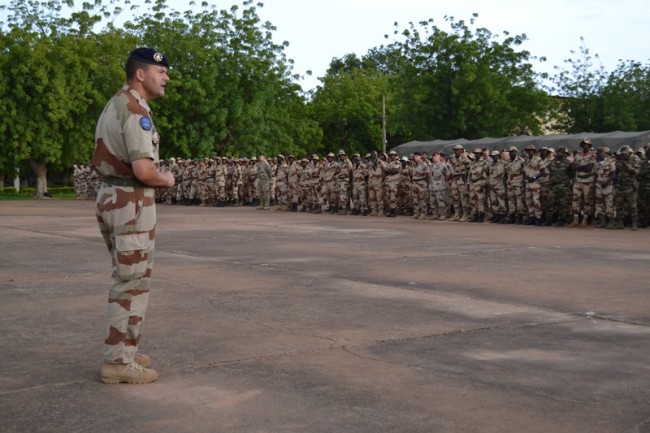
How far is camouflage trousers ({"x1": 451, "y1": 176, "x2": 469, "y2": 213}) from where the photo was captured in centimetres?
2236

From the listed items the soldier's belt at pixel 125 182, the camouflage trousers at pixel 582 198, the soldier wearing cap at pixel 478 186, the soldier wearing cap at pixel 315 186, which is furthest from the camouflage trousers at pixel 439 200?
the soldier's belt at pixel 125 182

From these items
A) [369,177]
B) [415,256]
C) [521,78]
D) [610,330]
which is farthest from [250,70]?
[610,330]

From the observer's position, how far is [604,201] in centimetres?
1877

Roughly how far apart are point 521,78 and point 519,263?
39.3 m

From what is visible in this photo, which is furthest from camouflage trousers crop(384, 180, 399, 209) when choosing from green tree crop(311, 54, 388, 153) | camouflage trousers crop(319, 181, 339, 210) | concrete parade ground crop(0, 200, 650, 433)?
green tree crop(311, 54, 388, 153)

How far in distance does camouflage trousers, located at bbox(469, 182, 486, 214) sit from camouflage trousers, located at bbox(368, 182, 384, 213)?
12.3 ft

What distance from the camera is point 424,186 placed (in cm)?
2372

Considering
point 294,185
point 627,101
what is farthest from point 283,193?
point 627,101

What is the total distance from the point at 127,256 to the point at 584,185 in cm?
1562

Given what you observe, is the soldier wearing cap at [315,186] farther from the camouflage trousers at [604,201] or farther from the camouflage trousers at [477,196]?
the camouflage trousers at [604,201]

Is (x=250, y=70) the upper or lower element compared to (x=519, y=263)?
upper

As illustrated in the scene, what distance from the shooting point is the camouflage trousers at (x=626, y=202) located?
60.7 feet

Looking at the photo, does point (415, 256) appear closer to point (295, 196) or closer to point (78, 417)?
point (78, 417)

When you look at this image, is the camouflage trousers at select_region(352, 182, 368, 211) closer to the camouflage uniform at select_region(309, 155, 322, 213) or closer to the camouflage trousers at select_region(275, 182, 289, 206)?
the camouflage uniform at select_region(309, 155, 322, 213)
